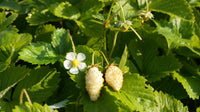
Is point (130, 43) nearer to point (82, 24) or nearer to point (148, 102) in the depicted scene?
point (82, 24)

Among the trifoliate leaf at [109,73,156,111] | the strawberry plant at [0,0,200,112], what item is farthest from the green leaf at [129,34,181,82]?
the trifoliate leaf at [109,73,156,111]

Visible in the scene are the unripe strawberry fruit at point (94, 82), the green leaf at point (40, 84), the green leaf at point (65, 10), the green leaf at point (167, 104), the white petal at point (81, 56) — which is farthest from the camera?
the green leaf at point (65, 10)

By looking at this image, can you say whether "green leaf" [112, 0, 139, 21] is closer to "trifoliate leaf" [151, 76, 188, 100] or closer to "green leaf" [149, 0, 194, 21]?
"green leaf" [149, 0, 194, 21]

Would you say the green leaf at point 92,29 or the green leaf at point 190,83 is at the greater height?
the green leaf at point 92,29

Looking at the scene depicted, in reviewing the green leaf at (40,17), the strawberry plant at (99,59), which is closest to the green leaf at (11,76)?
the strawberry plant at (99,59)

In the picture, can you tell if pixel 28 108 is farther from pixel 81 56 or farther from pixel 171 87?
pixel 171 87

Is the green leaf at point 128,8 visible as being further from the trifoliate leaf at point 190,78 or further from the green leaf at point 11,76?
the green leaf at point 11,76
